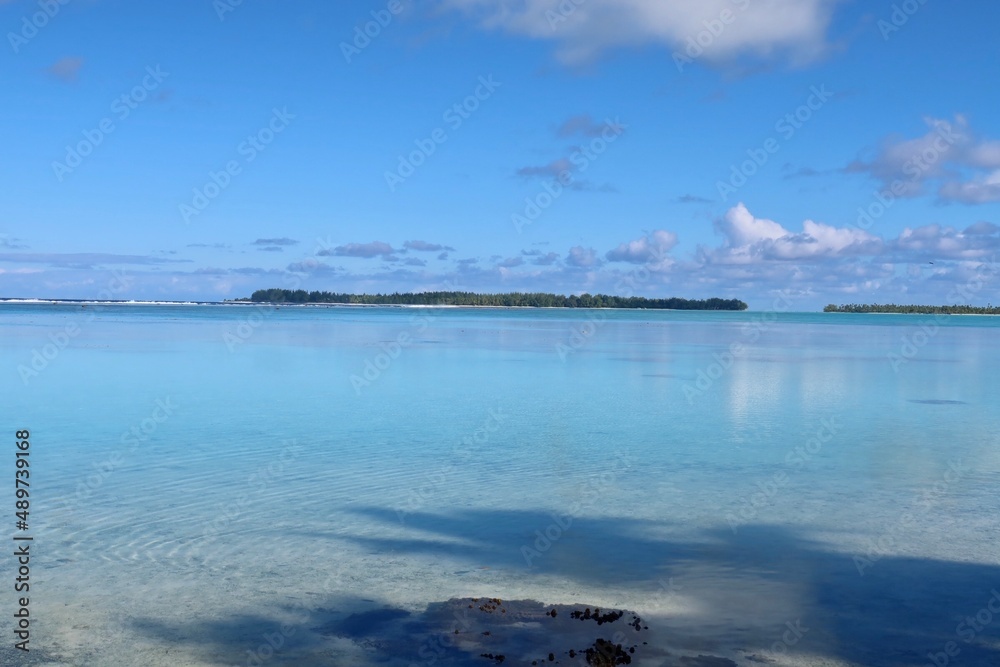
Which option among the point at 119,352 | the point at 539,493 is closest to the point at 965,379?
the point at 539,493

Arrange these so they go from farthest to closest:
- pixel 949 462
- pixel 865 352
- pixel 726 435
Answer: pixel 865 352
pixel 726 435
pixel 949 462

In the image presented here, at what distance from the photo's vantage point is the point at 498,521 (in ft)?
31.2

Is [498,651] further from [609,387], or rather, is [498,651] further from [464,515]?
[609,387]

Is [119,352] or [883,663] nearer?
[883,663]

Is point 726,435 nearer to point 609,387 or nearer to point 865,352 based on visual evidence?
point 609,387

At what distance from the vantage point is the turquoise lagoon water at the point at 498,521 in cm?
642

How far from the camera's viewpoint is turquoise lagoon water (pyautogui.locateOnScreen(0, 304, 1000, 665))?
253 inches

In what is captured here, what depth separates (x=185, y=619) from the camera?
656cm

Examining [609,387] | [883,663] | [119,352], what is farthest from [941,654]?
[119,352]

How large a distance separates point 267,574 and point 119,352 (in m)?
30.5

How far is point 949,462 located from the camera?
1339cm

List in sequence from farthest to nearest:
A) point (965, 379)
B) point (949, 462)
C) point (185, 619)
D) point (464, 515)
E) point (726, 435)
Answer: point (965, 379) < point (726, 435) < point (949, 462) < point (464, 515) < point (185, 619)

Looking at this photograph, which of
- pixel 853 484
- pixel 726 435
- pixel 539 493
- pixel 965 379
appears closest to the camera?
pixel 539 493

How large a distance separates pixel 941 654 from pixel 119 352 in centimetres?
3442
